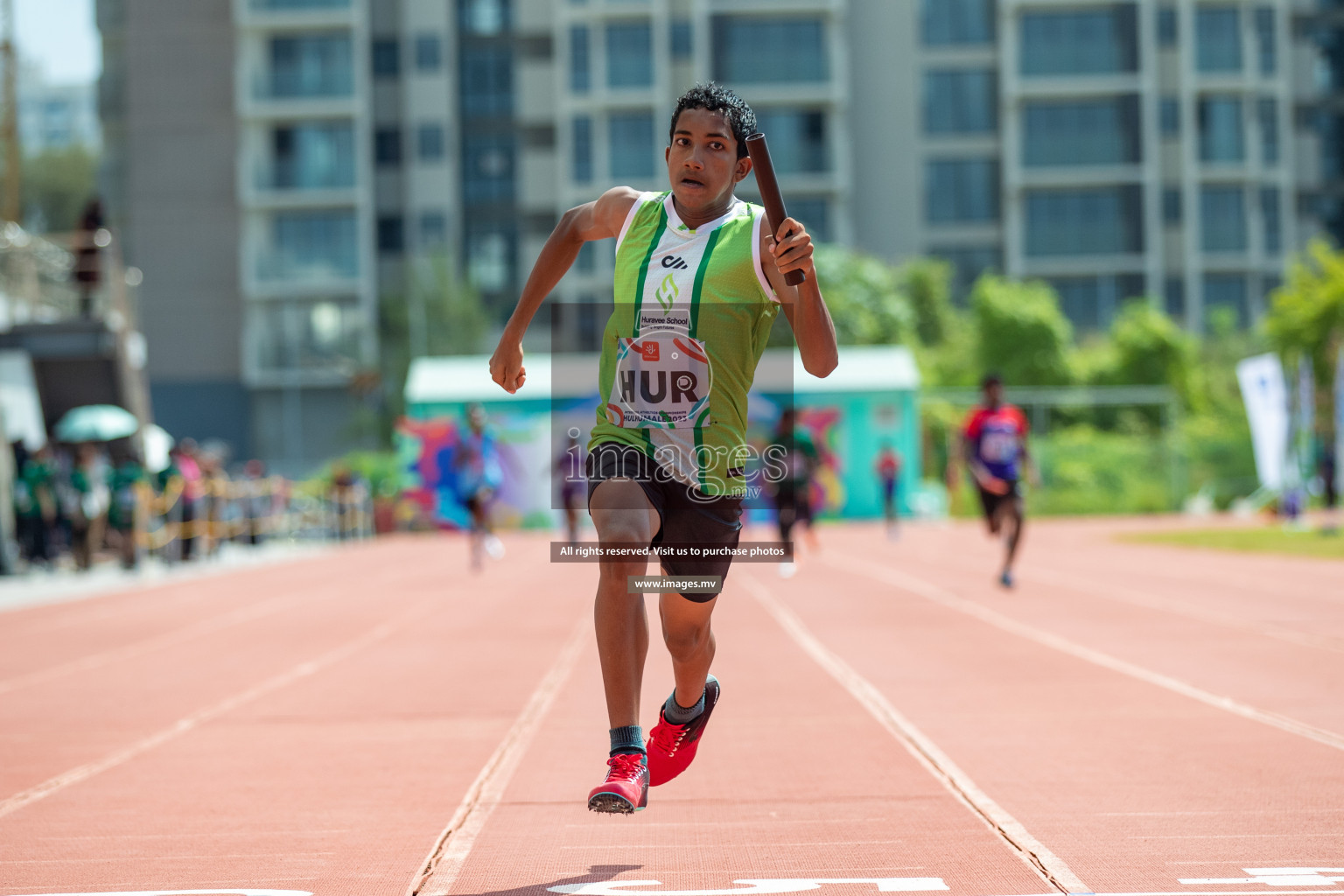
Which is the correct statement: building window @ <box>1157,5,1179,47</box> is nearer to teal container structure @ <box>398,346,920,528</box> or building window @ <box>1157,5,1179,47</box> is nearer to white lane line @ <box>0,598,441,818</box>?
teal container structure @ <box>398,346,920,528</box>

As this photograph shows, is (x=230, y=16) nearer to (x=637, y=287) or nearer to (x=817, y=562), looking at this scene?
(x=817, y=562)

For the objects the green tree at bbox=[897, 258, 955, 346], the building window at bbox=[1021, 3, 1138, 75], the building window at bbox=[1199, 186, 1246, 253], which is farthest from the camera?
the building window at bbox=[1199, 186, 1246, 253]

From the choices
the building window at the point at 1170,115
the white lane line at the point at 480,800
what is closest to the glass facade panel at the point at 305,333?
the building window at the point at 1170,115

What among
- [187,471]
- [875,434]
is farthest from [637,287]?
[875,434]

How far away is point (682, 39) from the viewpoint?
190 feet

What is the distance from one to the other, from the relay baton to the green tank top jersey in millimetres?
339

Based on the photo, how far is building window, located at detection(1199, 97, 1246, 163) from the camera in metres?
59.4

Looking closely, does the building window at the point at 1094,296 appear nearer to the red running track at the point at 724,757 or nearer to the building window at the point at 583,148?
the building window at the point at 583,148

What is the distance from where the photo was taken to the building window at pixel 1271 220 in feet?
197

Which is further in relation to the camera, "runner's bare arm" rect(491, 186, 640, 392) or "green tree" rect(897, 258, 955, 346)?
"green tree" rect(897, 258, 955, 346)

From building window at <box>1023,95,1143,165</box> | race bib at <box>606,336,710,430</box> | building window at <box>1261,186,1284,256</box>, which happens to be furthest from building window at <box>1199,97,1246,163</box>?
race bib at <box>606,336,710,430</box>

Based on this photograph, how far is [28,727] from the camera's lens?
25.8 ft

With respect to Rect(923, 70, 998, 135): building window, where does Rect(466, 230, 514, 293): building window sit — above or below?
below

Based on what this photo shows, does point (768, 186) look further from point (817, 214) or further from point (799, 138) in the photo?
point (799, 138)
